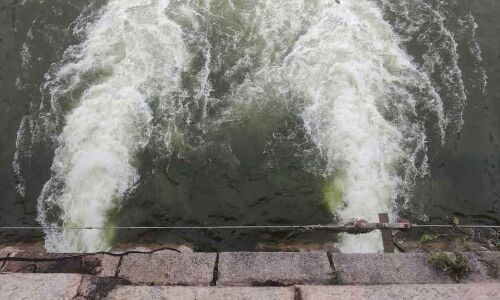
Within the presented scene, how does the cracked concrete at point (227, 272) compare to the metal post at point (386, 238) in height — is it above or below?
below

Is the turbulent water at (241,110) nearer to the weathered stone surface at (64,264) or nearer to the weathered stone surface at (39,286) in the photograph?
the weathered stone surface at (64,264)

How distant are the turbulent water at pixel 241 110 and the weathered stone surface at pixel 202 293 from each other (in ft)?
7.12

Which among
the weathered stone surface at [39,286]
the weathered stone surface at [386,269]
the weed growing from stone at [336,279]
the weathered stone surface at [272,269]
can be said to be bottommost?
the weathered stone surface at [39,286]

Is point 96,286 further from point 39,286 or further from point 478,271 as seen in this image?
point 478,271

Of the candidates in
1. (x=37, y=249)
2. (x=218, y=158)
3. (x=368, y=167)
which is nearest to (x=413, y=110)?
(x=368, y=167)

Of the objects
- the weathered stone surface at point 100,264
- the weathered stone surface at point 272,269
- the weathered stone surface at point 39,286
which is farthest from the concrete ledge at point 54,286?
the weathered stone surface at point 272,269

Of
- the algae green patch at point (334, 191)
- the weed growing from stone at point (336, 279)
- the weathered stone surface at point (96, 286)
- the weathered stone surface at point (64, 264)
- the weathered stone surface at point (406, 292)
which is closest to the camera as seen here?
the weathered stone surface at point (406, 292)

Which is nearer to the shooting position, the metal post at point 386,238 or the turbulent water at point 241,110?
the metal post at point 386,238

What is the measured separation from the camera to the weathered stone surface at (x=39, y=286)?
5004mm

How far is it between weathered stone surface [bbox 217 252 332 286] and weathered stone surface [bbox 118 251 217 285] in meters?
0.18

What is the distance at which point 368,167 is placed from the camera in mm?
7680

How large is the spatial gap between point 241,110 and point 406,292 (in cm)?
431

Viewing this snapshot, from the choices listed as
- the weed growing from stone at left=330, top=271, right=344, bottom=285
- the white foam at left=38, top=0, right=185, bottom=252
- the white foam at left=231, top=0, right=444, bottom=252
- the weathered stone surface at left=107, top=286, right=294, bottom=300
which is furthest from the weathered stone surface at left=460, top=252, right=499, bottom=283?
the white foam at left=38, top=0, right=185, bottom=252

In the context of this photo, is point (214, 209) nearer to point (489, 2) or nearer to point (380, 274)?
point (380, 274)
